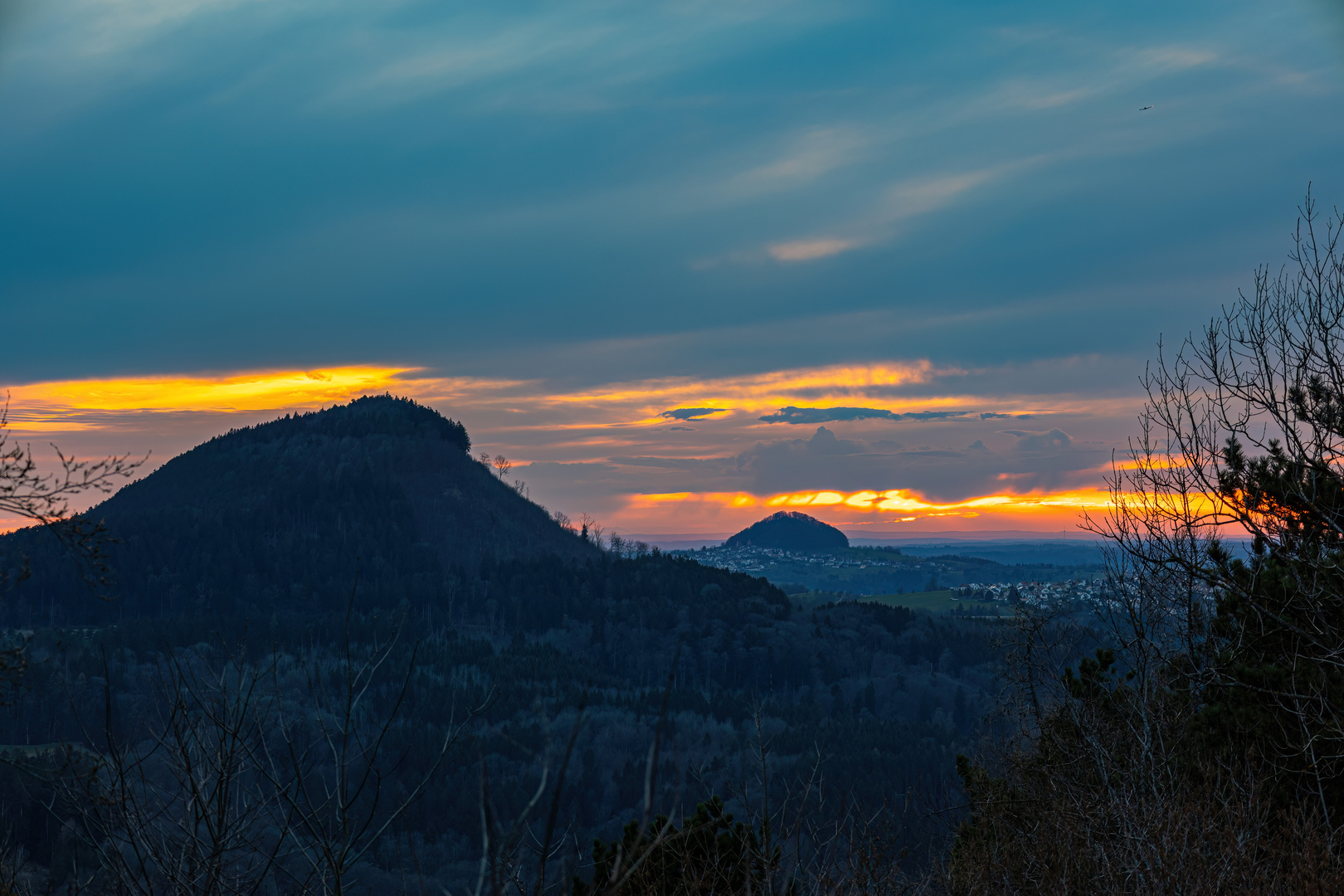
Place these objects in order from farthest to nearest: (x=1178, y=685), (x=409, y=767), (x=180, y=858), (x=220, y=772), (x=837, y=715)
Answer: (x=837, y=715), (x=409, y=767), (x=1178, y=685), (x=180, y=858), (x=220, y=772)

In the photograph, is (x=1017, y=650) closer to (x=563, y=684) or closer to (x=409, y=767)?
(x=409, y=767)

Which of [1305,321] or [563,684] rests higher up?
[1305,321]

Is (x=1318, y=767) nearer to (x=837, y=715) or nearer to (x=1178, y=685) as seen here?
(x=1178, y=685)

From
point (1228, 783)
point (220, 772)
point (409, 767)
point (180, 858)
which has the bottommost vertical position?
point (409, 767)

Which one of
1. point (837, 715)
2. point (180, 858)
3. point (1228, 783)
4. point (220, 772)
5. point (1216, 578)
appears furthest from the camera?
point (837, 715)

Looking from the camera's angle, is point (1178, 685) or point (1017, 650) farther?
point (1017, 650)

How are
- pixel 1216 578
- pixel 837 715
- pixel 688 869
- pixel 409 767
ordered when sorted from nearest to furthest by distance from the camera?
pixel 688 869 < pixel 1216 578 < pixel 409 767 < pixel 837 715

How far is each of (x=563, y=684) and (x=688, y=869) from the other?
180 m

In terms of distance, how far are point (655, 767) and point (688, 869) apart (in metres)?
14.1

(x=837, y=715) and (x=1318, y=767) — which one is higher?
(x=1318, y=767)

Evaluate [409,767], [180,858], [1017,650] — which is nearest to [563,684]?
[409,767]

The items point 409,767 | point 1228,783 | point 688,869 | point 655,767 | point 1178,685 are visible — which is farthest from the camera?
point 409,767

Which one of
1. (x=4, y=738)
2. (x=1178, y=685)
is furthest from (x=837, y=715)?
(x=1178, y=685)

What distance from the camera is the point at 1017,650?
113ft
